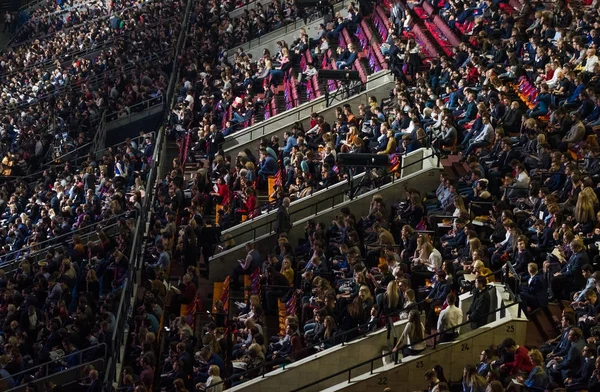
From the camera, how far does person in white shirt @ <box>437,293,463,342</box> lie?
15.5m

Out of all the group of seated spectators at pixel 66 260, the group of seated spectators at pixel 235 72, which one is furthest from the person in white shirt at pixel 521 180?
the group of seated spectators at pixel 235 72

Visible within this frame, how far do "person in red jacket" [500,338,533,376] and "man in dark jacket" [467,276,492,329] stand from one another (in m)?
1.31

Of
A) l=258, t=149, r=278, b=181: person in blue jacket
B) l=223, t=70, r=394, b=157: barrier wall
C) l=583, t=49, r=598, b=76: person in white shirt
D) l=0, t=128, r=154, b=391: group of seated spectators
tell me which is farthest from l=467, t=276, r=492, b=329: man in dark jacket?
l=223, t=70, r=394, b=157: barrier wall

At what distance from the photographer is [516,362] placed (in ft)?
45.8

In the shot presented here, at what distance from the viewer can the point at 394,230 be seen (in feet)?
65.2

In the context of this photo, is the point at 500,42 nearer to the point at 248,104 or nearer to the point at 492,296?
the point at 248,104

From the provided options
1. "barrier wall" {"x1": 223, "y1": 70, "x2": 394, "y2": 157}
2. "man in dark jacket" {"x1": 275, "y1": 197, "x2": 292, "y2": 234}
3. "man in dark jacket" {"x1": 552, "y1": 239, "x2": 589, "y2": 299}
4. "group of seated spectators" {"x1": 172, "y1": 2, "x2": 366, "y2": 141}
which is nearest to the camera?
"man in dark jacket" {"x1": 552, "y1": 239, "x2": 589, "y2": 299}

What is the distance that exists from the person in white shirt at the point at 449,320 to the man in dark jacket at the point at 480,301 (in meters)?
0.18

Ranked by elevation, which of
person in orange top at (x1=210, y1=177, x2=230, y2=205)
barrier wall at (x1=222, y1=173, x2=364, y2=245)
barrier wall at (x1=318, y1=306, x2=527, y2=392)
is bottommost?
barrier wall at (x1=318, y1=306, x2=527, y2=392)

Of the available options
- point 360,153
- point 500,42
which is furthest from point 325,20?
point 360,153

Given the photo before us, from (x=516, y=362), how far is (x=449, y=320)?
1775 millimetres

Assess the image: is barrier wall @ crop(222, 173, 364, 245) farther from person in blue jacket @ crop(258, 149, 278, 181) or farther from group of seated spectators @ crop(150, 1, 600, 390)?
person in blue jacket @ crop(258, 149, 278, 181)

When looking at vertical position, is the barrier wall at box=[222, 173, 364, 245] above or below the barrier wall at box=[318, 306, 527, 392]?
above

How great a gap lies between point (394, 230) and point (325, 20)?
18.0 metres
